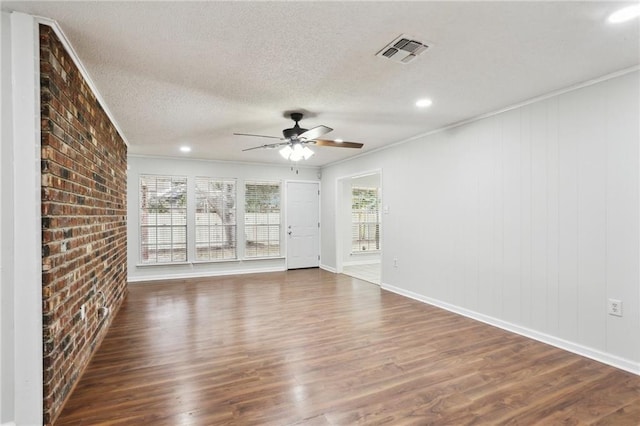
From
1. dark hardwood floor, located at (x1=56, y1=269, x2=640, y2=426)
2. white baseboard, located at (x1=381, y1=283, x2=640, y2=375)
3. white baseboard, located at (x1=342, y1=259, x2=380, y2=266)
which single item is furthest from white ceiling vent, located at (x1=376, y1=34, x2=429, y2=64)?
white baseboard, located at (x1=342, y1=259, x2=380, y2=266)

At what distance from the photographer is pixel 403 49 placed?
2.30 m

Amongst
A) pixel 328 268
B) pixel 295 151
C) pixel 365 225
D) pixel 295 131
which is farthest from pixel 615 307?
pixel 365 225

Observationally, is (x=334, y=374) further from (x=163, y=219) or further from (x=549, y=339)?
(x=163, y=219)

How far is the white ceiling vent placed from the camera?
2193mm

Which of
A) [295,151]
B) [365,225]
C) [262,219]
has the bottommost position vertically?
[365,225]

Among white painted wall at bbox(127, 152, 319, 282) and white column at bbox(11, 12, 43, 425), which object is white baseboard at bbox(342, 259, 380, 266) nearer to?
white painted wall at bbox(127, 152, 319, 282)

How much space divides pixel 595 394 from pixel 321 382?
2.00 meters

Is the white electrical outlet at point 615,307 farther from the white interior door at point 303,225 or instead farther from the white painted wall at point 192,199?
the white interior door at point 303,225

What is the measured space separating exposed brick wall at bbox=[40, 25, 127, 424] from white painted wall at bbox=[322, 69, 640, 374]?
4.11 meters

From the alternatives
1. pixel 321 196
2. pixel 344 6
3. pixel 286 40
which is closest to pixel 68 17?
pixel 286 40

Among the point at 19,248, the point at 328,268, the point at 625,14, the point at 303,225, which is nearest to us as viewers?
the point at 19,248

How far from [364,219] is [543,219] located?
5.72 m

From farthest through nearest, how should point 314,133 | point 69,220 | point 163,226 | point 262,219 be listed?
point 262,219 < point 163,226 < point 314,133 < point 69,220

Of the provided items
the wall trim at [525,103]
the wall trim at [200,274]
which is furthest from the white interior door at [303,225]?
the wall trim at [525,103]
